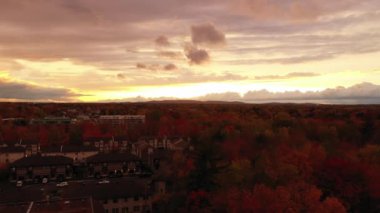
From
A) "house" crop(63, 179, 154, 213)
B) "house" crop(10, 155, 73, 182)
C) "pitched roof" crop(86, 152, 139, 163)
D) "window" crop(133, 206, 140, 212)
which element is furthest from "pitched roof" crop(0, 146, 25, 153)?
"window" crop(133, 206, 140, 212)

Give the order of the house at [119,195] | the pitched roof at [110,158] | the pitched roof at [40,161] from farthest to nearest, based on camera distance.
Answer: the pitched roof at [110,158]
the pitched roof at [40,161]
the house at [119,195]

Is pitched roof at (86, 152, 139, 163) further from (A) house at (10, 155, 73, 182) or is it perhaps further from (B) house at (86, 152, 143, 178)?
(A) house at (10, 155, 73, 182)

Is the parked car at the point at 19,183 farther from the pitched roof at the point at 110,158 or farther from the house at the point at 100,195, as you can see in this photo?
the pitched roof at the point at 110,158

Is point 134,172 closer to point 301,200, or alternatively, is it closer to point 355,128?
point 301,200

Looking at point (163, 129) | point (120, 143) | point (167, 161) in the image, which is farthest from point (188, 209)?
point (163, 129)

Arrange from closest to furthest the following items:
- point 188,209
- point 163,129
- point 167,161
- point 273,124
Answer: point 188,209 < point 167,161 < point 273,124 < point 163,129

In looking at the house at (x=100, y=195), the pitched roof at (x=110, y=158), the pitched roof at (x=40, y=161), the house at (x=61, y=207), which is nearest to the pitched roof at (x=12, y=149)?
the pitched roof at (x=40, y=161)
